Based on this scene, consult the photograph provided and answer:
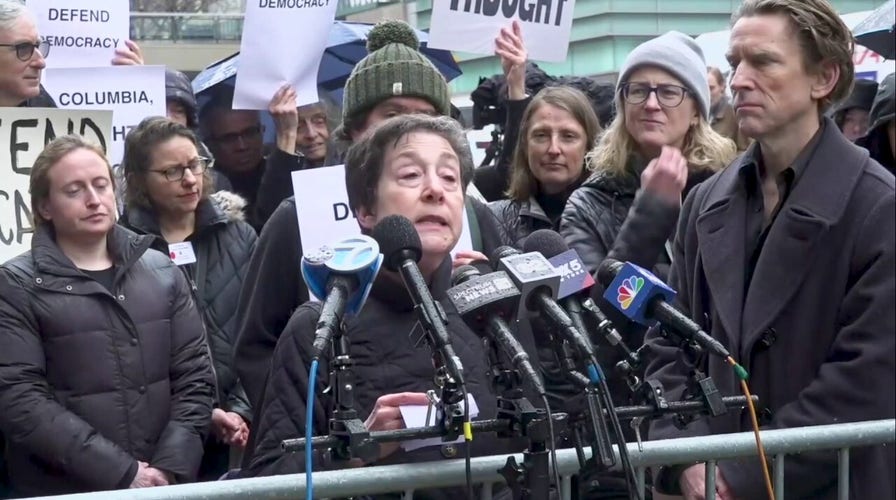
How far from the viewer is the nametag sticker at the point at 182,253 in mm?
4902

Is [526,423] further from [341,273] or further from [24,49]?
[24,49]

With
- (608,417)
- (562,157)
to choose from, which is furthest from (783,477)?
(562,157)

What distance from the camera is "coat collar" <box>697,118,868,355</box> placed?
3205 mm

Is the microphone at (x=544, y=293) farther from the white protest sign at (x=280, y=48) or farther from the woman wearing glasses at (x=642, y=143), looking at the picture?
the white protest sign at (x=280, y=48)

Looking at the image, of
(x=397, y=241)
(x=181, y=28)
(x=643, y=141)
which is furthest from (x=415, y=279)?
(x=181, y=28)

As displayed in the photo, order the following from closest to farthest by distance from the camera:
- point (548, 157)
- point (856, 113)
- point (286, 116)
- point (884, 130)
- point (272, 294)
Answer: point (272, 294)
point (548, 157)
point (884, 130)
point (286, 116)
point (856, 113)

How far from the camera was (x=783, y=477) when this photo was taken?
9.81 feet

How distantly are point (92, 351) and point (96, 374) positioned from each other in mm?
69

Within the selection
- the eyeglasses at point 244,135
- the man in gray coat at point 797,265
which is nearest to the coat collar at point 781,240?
the man in gray coat at point 797,265

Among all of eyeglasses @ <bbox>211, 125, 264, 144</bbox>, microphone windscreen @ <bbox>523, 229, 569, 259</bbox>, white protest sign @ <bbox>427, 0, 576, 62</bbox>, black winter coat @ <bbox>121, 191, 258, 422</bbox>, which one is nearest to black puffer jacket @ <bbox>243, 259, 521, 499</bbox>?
microphone windscreen @ <bbox>523, 229, 569, 259</bbox>

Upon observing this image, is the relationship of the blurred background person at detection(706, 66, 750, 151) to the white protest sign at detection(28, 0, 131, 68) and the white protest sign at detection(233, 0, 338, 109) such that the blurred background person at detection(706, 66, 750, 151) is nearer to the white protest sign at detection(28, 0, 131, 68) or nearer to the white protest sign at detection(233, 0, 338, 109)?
the white protest sign at detection(233, 0, 338, 109)

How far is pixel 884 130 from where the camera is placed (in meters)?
5.22

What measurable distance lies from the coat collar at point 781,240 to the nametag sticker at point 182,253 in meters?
2.15

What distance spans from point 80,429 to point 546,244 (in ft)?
6.28
